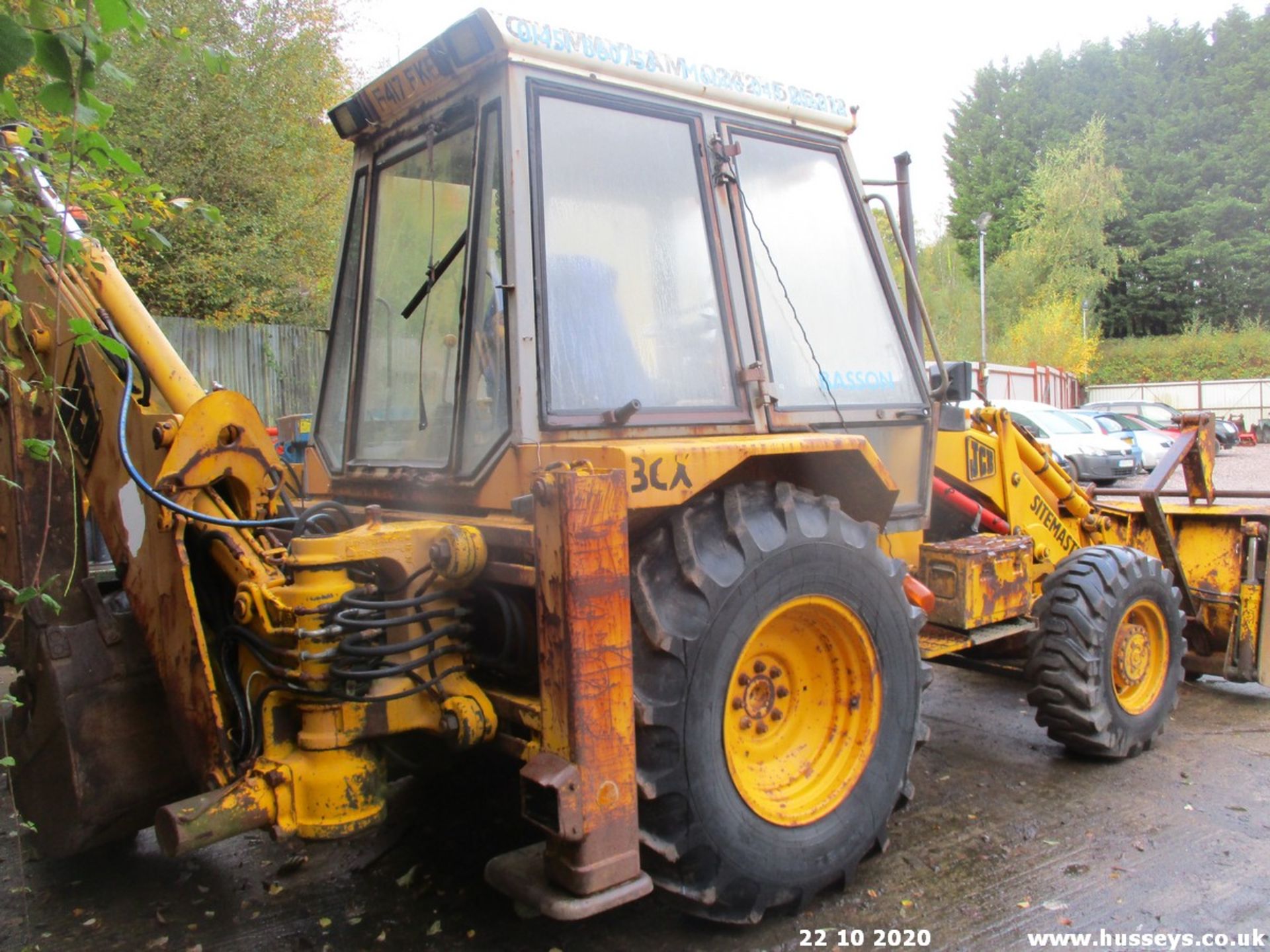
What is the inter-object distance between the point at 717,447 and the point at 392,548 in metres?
0.96

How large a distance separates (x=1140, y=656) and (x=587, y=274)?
3.25m

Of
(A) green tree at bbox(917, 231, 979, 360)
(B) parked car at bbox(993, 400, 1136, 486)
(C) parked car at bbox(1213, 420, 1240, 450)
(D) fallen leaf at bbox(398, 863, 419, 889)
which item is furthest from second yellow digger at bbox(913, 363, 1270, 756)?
(A) green tree at bbox(917, 231, 979, 360)

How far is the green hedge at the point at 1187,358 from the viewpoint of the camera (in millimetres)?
34438

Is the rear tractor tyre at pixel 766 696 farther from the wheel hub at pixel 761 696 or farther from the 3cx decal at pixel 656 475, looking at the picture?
the 3cx decal at pixel 656 475

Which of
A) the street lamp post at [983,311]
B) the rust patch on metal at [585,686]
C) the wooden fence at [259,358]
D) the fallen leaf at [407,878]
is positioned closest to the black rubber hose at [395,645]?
the rust patch on metal at [585,686]

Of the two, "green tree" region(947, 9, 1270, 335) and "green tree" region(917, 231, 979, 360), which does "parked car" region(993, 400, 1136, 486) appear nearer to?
"green tree" region(917, 231, 979, 360)

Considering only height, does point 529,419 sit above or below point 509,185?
below

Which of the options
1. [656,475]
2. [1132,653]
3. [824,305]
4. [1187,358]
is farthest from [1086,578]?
[1187,358]

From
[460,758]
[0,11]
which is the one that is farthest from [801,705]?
[0,11]

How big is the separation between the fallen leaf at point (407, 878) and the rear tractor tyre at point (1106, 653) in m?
2.71

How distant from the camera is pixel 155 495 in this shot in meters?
2.85

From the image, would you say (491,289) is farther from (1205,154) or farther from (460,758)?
(1205,154)

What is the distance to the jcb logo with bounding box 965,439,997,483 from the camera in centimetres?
467

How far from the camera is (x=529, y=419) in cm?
280
